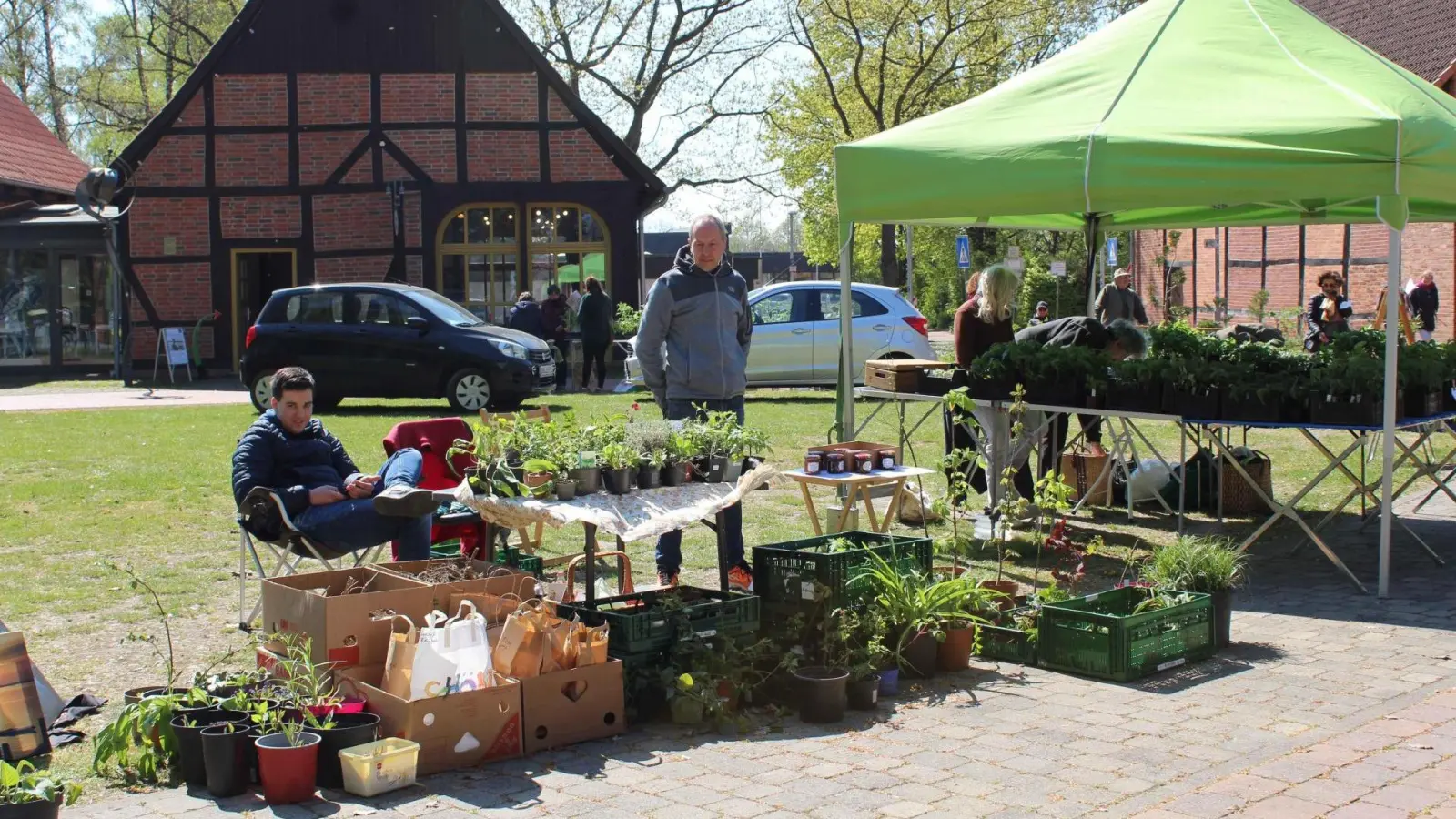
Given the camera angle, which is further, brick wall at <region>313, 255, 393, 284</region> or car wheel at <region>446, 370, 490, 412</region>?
brick wall at <region>313, 255, 393, 284</region>

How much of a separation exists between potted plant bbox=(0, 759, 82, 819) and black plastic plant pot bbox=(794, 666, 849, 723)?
7.78 ft

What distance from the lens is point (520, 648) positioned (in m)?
4.71

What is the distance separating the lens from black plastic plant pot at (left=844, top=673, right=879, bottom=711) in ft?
17.1

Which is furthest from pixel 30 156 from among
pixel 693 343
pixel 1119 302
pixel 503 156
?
pixel 693 343

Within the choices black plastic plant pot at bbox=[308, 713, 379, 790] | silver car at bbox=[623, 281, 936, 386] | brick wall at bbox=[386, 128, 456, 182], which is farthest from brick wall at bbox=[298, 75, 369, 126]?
black plastic plant pot at bbox=[308, 713, 379, 790]

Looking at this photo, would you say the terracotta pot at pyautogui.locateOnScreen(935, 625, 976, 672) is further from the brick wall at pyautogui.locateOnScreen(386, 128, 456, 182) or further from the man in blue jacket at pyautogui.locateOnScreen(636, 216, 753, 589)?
the brick wall at pyautogui.locateOnScreen(386, 128, 456, 182)

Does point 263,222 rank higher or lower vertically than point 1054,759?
higher

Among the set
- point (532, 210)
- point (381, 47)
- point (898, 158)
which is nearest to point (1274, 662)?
point (898, 158)

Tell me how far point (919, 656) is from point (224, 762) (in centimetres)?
260

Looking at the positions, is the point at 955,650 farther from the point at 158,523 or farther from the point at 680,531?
the point at 158,523

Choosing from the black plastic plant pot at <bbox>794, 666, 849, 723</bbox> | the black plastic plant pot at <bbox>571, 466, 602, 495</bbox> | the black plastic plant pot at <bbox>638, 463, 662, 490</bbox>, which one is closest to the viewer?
the black plastic plant pot at <bbox>794, 666, 849, 723</bbox>

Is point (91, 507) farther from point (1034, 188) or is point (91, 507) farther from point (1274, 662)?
point (1274, 662)

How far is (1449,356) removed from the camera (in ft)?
25.7

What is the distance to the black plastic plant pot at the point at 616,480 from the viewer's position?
5.39 m
